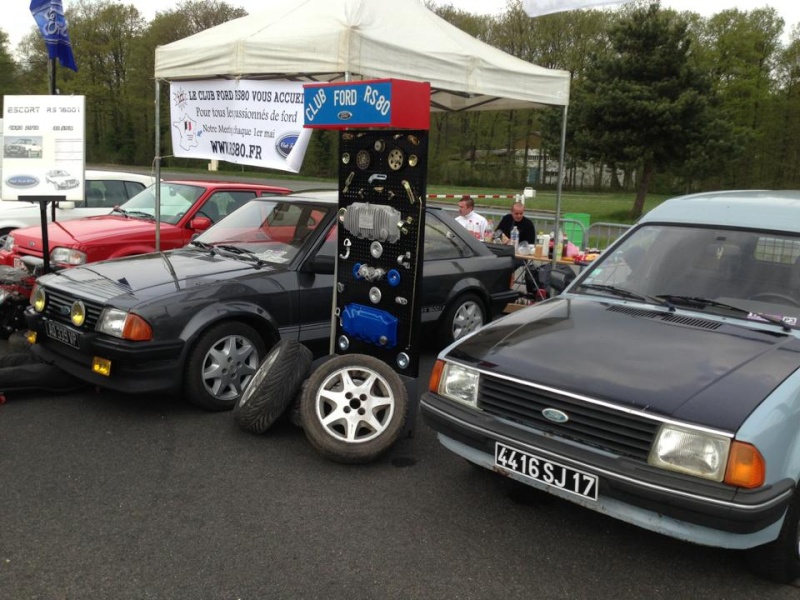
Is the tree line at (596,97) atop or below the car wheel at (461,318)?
atop

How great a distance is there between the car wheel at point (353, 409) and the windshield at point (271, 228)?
1631 millimetres

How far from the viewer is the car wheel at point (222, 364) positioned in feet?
16.0

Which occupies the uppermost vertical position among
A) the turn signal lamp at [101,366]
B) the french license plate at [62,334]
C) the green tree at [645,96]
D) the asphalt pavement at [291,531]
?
the green tree at [645,96]

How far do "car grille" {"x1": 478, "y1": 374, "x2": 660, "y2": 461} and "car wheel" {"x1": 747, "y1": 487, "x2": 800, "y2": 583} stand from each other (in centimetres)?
68

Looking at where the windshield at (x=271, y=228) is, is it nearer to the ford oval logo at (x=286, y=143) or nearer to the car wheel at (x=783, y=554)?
the ford oval logo at (x=286, y=143)

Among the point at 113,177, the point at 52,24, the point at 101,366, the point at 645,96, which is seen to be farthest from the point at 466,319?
the point at 645,96

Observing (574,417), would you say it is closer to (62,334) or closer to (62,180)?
→ (62,334)

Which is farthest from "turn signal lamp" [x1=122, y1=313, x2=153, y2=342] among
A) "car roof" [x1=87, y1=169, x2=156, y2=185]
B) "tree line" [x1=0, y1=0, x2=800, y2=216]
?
"tree line" [x1=0, y1=0, x2=800, y2=216]

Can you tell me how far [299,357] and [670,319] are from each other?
2.29 m

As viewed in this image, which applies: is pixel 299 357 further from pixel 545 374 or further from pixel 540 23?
pixel 540 23

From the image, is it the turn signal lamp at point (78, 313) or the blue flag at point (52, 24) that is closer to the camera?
the turn signal lamp at point (78, 313)

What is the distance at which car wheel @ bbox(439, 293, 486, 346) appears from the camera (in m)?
6.56

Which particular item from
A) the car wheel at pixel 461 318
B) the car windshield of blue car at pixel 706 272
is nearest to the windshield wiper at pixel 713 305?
the car windshield of blue car at pixel 706 272

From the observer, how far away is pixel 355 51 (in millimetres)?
5508
